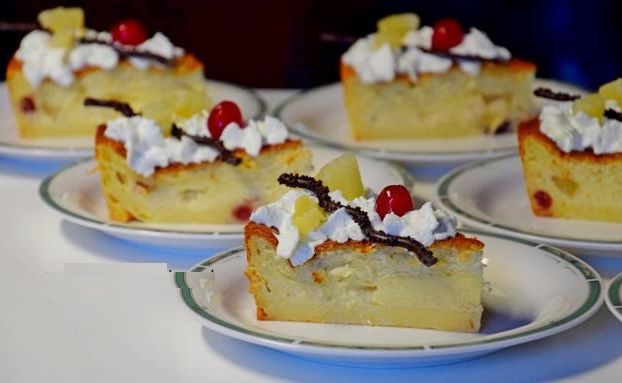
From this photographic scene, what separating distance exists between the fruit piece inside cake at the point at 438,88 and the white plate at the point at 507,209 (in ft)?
1.62

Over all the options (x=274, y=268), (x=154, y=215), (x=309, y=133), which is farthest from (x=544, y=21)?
(x=274, y=268)

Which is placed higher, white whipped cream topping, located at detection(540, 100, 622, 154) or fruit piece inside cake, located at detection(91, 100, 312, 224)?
white whipped cream topping, located at detection(540, 100, 622, 154)

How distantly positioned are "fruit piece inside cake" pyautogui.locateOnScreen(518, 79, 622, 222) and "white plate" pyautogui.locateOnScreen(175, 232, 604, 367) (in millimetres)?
448

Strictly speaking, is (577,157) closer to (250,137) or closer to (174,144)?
(250,137)

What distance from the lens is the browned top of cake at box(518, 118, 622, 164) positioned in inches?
114

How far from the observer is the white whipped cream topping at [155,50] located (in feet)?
12.3

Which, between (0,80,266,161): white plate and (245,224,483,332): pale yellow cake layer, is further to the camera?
(0,80,266,161): white plate

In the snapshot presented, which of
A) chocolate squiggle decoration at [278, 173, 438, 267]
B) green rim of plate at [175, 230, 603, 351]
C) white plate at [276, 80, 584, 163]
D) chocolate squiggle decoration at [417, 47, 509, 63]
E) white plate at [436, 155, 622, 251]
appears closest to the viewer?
green rim of plate at [175, 230, 603, 351]

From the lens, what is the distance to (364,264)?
2.29m

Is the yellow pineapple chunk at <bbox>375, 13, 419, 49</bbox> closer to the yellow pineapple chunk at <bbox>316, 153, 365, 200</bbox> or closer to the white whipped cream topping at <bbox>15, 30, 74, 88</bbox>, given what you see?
the white whipped cream topping at <bbox>15, 30, 74, 88</bbox>

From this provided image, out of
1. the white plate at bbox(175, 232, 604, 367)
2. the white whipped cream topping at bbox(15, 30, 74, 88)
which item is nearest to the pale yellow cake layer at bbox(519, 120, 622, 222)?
the white plate at bbox(175, 232, 604, 367)

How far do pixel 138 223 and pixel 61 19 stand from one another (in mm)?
1102

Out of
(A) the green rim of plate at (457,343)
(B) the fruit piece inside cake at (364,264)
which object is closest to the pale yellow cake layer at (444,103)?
(A) the green rim of plate at (457,343)

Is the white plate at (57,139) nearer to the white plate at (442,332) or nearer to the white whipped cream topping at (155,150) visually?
the white whipped cream topping at (155,150)
